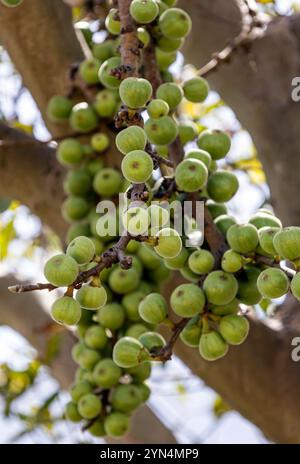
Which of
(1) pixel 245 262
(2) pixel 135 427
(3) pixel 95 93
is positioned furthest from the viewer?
(2) pixel 135 427

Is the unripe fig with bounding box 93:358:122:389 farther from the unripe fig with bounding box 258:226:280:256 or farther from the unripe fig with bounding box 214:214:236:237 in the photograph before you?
the unripe fig with bounding box 258:226:280:256

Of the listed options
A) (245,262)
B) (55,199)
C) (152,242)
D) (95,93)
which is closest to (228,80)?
(95,93)

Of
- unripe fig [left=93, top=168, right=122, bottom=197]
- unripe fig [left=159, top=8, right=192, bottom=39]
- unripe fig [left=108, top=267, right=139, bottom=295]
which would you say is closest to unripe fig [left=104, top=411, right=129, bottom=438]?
unripe fig [left=108, top=267, right=139, bottom=295]

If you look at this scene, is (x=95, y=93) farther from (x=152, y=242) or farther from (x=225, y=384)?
(x=152, y=242)

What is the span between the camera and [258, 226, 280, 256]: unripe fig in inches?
38.2

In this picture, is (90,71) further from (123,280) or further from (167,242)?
(167,242)

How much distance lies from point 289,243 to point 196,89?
48 cm

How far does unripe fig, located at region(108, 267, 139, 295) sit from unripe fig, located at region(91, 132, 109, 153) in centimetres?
33

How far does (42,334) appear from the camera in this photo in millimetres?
2180

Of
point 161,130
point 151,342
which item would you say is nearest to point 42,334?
point 151,342

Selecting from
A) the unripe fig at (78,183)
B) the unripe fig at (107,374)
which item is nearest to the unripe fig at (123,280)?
the unripe fig at (107,374)

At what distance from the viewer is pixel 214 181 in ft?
3.90
